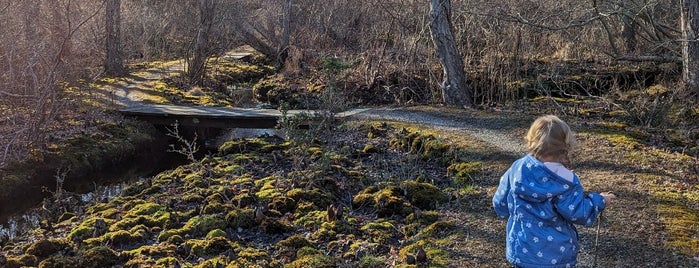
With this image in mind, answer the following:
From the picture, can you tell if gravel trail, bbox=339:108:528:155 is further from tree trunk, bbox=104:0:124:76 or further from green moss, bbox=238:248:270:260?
tree trunk, bbox=104:0:124:76

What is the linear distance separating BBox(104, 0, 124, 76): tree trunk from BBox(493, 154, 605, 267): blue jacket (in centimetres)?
1743

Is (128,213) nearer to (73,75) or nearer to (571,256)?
(571,256)

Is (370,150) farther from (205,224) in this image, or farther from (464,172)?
(205,224)

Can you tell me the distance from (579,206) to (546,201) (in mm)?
187

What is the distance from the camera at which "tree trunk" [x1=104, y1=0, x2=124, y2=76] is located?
63.9 ft

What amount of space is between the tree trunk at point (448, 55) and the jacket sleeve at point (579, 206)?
9.70 meters

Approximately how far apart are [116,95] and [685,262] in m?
14.6

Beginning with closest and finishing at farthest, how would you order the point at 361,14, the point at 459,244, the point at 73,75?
1. the point at 459,244
2. the point at 73,75
3. the point at 361,14

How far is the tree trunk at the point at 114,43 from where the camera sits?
1947 centimetres

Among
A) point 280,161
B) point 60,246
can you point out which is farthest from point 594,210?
point 280,161

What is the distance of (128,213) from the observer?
8.20 meters

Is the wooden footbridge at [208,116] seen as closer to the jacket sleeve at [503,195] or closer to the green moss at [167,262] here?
the green moss at [167,262]

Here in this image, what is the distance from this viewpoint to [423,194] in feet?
25.6

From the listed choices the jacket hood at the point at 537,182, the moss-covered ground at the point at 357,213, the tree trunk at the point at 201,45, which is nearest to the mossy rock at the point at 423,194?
the moss-covered ground at the point at 357,213
